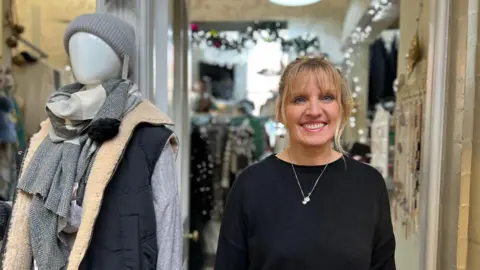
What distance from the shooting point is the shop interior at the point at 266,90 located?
2166 mm

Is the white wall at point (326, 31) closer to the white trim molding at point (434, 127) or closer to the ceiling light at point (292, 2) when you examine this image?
the ceiling light at point (292, 2)

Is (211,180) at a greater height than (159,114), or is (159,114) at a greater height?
(159,114)

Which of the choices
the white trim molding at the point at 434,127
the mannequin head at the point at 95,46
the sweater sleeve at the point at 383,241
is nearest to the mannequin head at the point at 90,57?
the mannequin head at the point at 95,46

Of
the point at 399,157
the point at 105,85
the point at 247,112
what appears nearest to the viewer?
the point at 105,85

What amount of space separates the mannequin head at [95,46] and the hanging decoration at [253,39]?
1.66 metres

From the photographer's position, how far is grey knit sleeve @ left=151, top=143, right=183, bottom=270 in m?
0.97

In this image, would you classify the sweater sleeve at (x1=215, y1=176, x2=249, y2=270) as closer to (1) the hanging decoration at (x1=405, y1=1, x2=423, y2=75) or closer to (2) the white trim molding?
(2) the white trim molding

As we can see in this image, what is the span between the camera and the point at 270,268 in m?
0.90

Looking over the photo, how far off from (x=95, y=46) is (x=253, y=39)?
1.85 m

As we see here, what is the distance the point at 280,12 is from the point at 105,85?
71.4 inches

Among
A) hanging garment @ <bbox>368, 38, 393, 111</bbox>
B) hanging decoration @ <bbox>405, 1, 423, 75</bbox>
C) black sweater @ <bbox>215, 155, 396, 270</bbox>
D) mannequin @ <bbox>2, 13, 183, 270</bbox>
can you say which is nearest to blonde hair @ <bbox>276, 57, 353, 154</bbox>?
black sweater @ <bbox>215, 155, 396, 270</bbox>

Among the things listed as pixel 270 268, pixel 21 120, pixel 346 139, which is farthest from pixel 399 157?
pixel 21 120

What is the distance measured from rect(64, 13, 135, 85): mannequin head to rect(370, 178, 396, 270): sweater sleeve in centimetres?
76

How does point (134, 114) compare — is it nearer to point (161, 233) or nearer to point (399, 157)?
point (161, 233)
